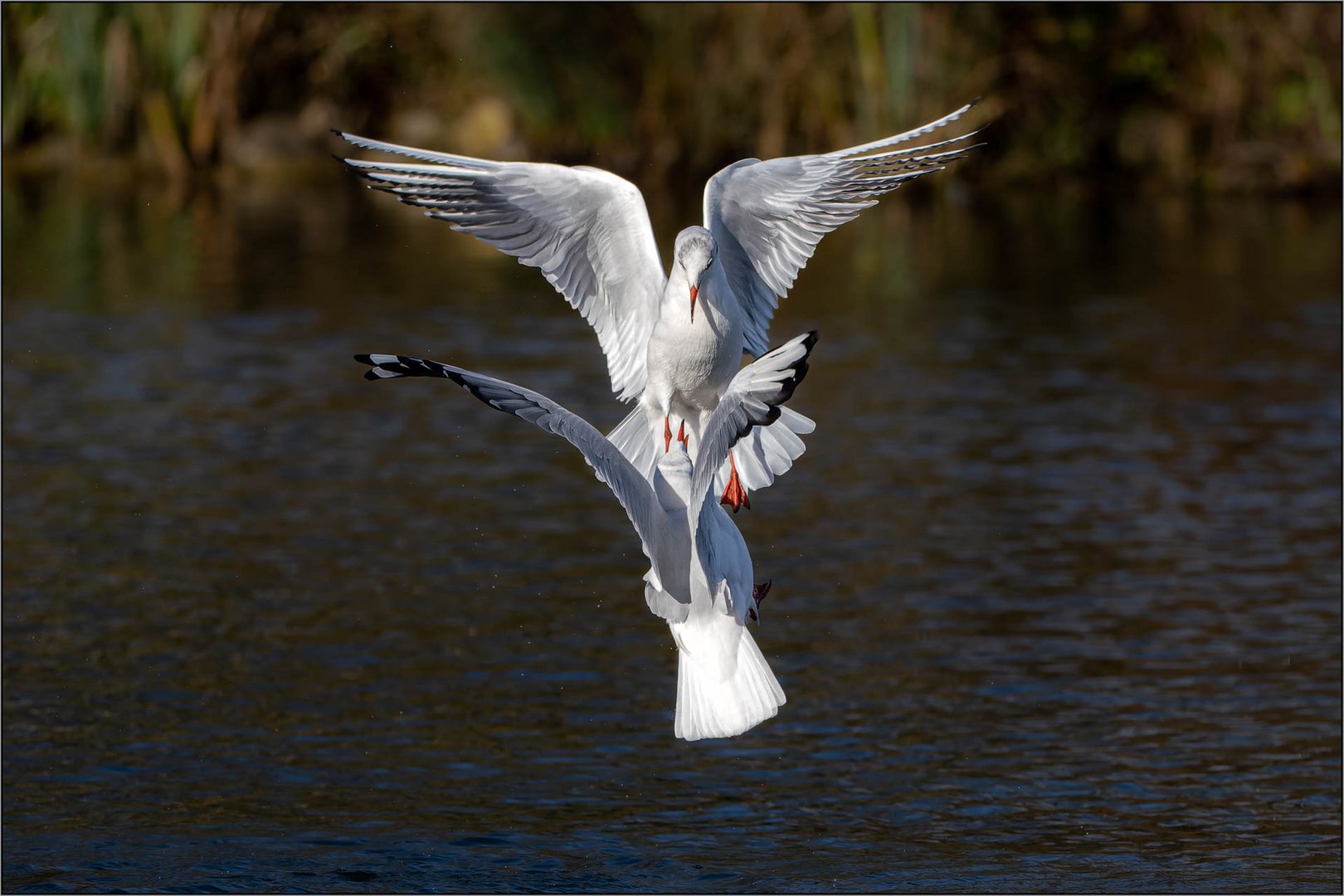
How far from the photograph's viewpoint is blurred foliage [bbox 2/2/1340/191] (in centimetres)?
3384

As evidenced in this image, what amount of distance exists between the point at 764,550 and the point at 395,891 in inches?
231

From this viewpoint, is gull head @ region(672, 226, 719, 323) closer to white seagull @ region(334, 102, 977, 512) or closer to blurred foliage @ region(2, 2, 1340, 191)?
white seagull @ region(334, 102, 977, 512)

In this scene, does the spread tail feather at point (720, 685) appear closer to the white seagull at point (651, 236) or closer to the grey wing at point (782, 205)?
the white seagull at point (651, 236)

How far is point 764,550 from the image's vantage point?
14.6 metres

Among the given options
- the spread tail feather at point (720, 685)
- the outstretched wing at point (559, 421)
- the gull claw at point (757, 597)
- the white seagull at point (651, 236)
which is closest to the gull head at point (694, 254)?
the white seagull at point (651, 236)

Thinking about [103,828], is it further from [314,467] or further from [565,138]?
[565,138]

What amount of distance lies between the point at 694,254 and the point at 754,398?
123 centimetres

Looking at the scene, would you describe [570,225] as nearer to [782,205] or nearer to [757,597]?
[782,205]

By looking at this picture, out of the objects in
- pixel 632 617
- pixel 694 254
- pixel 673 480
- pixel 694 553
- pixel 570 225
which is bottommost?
→ pixel 632 617

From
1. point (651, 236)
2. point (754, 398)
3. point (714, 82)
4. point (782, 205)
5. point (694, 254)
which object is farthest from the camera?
point (714, 82)

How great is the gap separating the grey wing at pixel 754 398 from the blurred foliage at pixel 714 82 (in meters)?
26.1

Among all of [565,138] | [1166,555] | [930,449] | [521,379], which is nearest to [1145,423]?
[930,449]

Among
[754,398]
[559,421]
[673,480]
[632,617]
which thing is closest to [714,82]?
[632,617]

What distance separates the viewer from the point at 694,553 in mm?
7805
